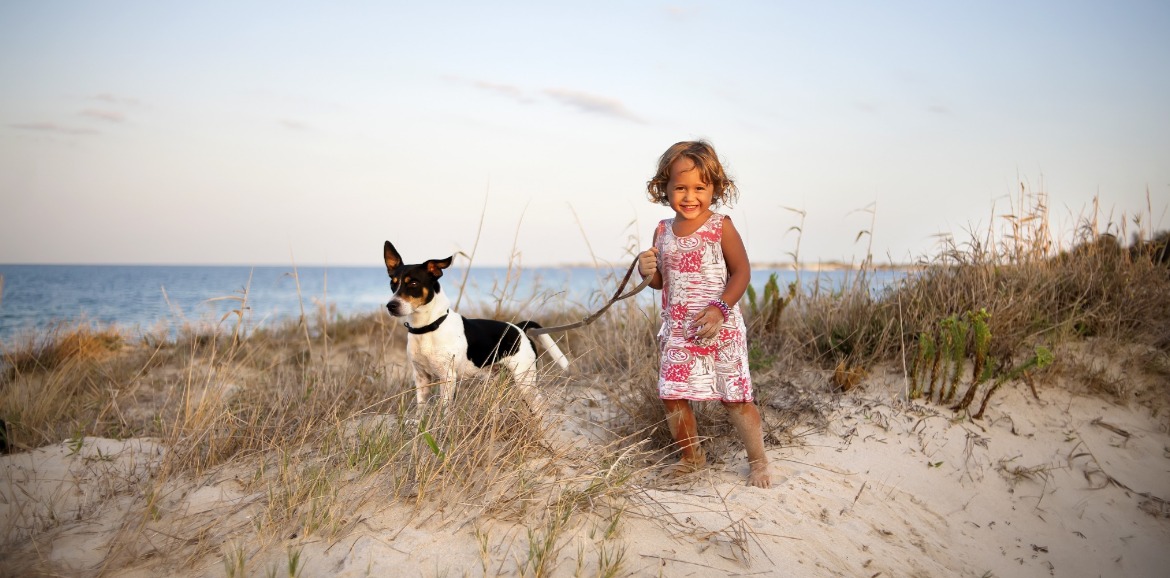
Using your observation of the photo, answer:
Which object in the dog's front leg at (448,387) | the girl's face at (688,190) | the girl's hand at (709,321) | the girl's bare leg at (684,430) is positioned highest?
the girl's face at (688,190)

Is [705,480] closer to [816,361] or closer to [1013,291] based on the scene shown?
[816,361]

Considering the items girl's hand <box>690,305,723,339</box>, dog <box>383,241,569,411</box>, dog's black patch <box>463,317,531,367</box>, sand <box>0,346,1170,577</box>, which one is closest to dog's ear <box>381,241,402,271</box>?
dog <box>383,241,569,411</box>

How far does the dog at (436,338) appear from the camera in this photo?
3.99 metres

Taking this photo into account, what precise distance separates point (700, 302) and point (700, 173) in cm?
Answer: 65

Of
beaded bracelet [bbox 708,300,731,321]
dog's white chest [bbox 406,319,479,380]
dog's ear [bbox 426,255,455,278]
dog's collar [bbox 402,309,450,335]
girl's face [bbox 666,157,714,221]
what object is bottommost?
dog's white chest [bbox 406,319,479,380]

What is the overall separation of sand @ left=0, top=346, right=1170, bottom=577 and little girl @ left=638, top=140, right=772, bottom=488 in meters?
0.30

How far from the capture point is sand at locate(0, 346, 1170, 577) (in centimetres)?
252

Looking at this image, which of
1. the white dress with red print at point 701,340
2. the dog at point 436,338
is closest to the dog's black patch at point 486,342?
the dog at point 436,338

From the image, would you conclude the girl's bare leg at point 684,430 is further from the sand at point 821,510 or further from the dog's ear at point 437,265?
the dog's ear at point 437,265

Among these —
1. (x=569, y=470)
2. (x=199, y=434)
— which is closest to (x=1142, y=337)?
(x=569, y=470)

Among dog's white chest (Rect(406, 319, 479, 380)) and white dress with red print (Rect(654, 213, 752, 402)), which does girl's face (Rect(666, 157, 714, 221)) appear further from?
dog's white chest (Rect(406, 319, 479, 380))

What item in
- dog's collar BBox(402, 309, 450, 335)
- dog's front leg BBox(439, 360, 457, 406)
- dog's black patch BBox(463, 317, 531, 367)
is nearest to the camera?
dog's front leg BBox(439, 360, 457, 406)

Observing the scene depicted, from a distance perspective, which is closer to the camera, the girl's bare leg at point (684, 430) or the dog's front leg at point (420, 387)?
the girl's bare leg at point (684, 430)

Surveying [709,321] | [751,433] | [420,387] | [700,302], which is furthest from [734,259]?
[420,387]
